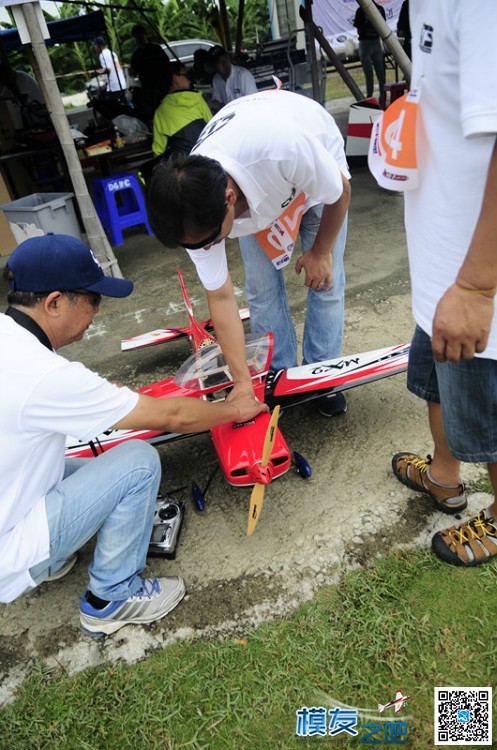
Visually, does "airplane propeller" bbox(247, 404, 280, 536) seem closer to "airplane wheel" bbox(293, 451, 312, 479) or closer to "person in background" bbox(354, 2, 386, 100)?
"airplane wheel" bbox(293, 451, 312, 479)

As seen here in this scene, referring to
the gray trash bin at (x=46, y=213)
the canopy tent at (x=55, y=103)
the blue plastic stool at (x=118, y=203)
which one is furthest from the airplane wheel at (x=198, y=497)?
the blue plastic stool at (x=118, y=203)

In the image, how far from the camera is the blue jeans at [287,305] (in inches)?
109

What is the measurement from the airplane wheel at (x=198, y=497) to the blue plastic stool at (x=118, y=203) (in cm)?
502

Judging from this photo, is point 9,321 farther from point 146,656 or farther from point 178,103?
point 178,103

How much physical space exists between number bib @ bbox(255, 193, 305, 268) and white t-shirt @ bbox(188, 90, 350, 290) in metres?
0.10

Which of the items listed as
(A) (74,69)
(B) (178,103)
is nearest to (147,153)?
(B) (178,103)

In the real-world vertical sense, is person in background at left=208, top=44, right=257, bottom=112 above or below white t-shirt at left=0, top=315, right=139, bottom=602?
above

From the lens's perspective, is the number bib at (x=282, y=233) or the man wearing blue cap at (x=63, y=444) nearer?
the man wearing blue cap at (x=63, y=444)

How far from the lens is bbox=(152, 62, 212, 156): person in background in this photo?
616cm

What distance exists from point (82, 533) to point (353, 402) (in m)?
1.84

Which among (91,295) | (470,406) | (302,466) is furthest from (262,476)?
(91,295)

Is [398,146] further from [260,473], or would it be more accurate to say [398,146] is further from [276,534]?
[276,534]

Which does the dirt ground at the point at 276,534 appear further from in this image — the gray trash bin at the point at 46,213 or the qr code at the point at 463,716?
the gray trash bin at the point at 46,213

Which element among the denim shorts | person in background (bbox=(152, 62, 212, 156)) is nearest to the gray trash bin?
person in background (bbox=(152, 62, 212, 156))
